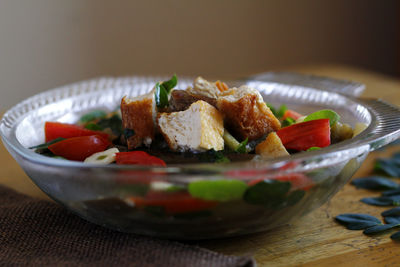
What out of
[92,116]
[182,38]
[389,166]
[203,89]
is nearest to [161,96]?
[203,89]

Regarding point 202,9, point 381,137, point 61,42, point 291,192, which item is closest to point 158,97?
point 291,192

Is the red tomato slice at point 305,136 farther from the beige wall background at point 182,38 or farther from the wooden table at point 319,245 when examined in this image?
the beige wall background at point 182,38

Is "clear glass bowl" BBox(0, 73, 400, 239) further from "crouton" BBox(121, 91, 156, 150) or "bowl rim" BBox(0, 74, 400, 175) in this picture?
"crouton" BBox(121, 91, 156, 150)

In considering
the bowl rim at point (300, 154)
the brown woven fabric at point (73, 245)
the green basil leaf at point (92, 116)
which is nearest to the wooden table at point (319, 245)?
the brown woven fabric at point (73, 245)

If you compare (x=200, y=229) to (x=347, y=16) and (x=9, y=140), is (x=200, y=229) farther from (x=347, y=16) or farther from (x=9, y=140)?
(x=347, y=16)

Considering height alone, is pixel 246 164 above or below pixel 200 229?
above

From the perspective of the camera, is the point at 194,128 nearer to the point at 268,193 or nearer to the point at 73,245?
the point at 268,193
